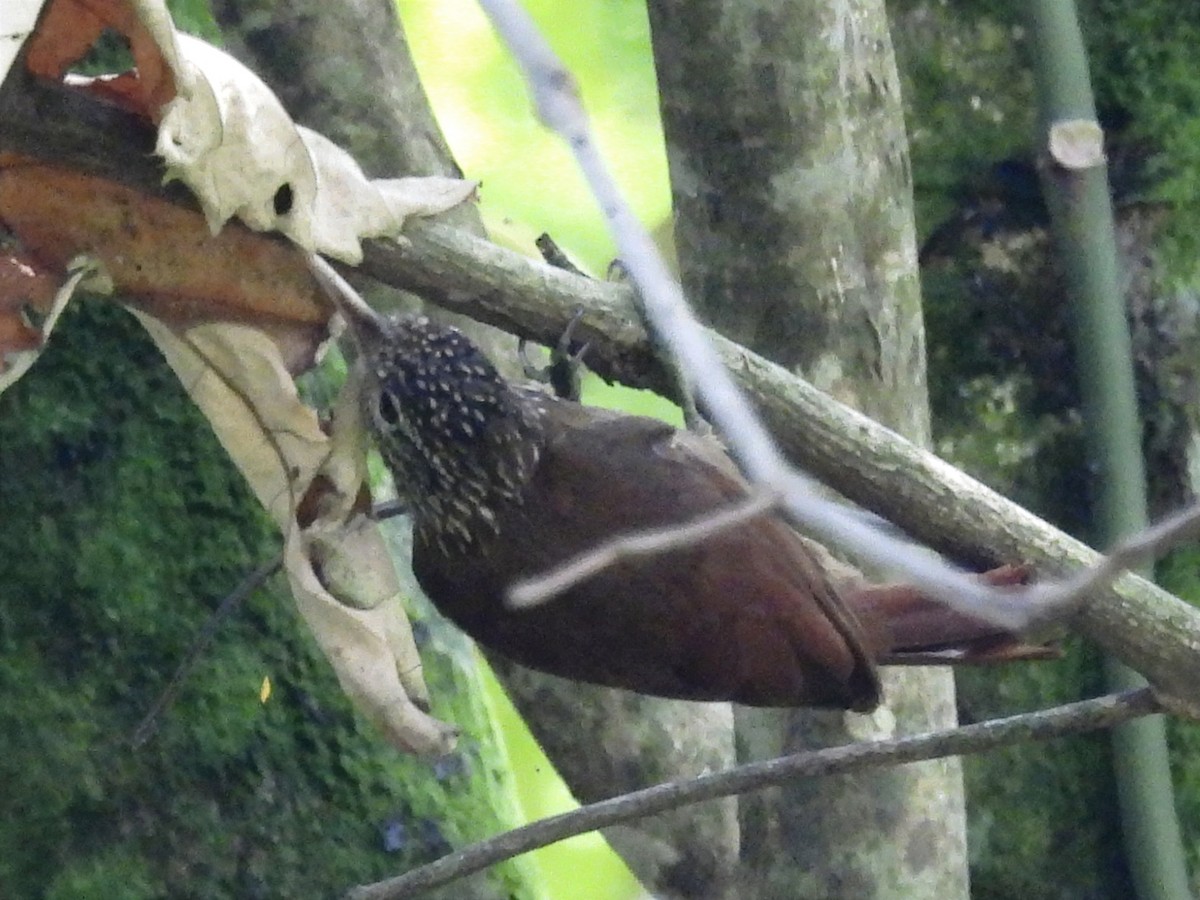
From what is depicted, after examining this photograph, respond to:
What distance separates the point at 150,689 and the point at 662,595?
0.81 metres

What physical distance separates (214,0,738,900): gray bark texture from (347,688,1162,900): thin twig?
37.0 inches

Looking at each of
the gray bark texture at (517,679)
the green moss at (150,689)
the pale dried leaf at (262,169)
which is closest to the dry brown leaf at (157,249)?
the pale dried leaf at (262,169)

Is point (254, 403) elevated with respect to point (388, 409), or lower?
elevated

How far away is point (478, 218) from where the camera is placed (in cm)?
250

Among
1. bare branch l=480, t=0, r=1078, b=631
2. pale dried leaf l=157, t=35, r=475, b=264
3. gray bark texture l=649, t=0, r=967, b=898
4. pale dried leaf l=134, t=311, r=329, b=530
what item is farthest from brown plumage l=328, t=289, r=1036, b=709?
bare branch l=480, t=0, r=1078, b=631

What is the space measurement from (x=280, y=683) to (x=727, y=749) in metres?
0.72

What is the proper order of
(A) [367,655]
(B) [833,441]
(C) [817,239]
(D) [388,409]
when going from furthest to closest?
(D) [388,409] < (C) [817,239] < (A) [367,655] < (B) [833,441]

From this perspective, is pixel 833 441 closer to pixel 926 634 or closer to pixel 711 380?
pixel 926 634

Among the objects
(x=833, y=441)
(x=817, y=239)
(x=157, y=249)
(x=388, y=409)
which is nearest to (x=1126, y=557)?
(x=833, y=441)

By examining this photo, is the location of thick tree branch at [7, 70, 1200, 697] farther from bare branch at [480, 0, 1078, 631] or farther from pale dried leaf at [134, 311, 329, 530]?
bare branch at [480, 0, 1078, 631]

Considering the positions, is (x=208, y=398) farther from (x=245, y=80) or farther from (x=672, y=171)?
(x=672, y=171)

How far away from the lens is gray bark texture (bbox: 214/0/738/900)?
2.54 m

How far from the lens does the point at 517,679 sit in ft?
8.93

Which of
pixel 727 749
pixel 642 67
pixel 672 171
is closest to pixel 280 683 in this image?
pixel 727 749
